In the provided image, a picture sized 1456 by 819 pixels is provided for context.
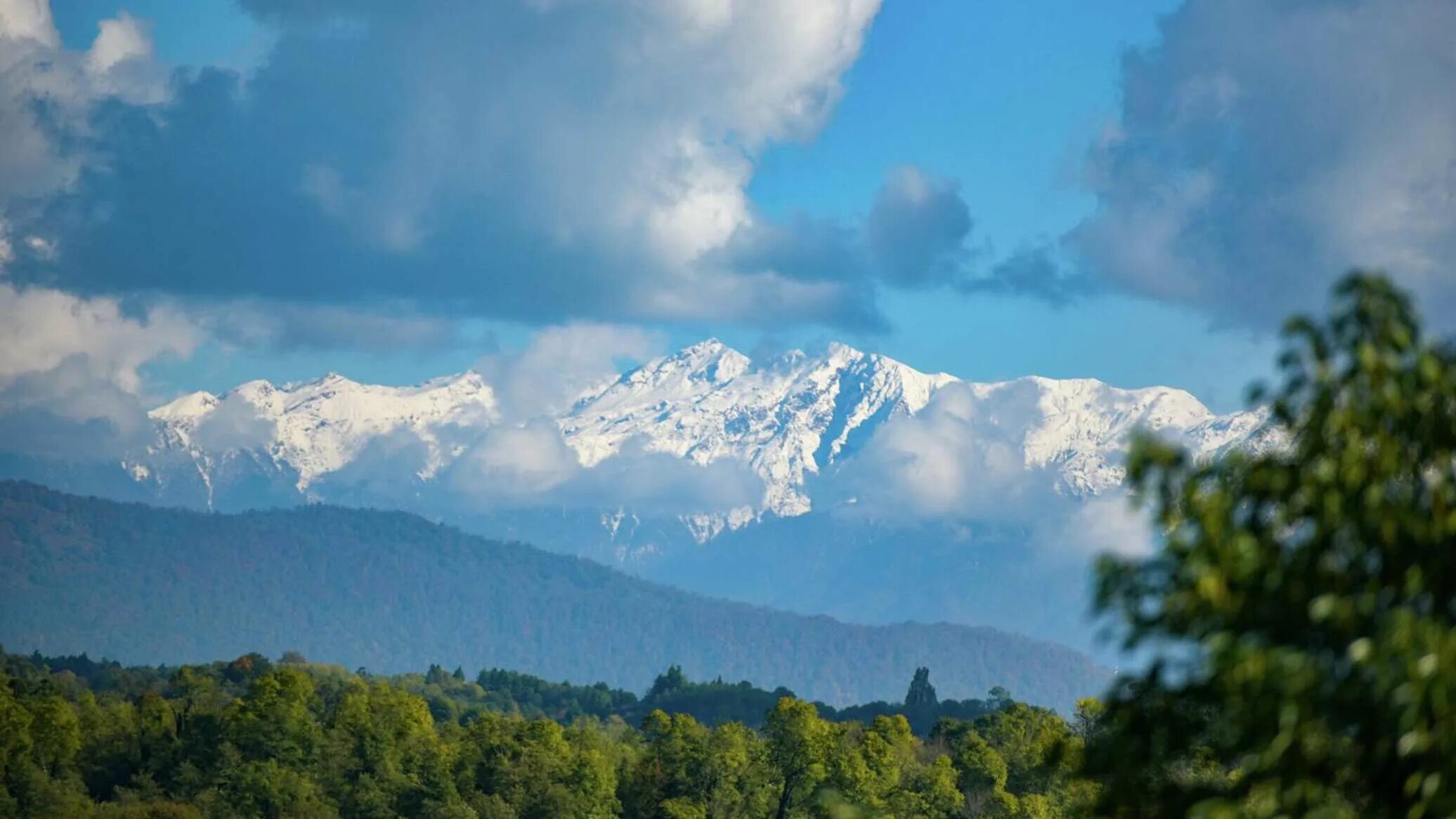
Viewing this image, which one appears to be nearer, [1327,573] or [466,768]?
[1327,573]

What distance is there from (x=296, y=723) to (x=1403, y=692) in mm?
151093

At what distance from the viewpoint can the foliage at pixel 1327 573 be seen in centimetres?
1938

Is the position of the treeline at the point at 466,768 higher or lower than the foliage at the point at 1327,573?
higher

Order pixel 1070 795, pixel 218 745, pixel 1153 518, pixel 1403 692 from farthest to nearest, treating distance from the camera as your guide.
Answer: pixel 218 745 < pixel 1070 795 < pixel 1153 518 < pixel 1403 692

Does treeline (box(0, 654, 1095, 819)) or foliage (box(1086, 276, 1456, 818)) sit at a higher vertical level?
treeline (box(0, 654, 1095, 819))

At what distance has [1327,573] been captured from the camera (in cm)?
2055

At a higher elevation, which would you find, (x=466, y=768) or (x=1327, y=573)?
(x=466, y=768)

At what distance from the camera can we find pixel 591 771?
152 metres

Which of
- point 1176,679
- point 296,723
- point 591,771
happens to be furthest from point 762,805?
point 1176,679

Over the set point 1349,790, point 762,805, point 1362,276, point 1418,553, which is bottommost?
point 1349,790

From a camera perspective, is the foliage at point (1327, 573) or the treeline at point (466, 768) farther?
the treeline at point (466, 768)

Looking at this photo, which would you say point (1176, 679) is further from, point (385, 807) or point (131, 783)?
point (131, 783)

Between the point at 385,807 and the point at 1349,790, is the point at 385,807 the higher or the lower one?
the higher one

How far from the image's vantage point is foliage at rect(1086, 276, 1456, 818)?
63.6 ft
